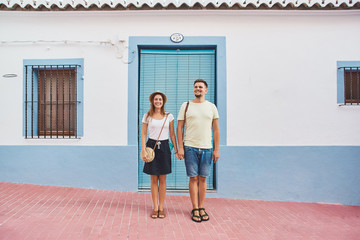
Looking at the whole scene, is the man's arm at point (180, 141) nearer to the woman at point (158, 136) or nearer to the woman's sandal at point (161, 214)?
the woman at point (158, 136)

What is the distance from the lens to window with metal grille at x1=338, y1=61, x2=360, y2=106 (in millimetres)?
5227

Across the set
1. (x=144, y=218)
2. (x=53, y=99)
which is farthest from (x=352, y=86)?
(x=53, y=99)

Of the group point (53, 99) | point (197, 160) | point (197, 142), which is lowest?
point (197, 160)

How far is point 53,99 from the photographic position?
5555 mm

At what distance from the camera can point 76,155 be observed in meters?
5.29

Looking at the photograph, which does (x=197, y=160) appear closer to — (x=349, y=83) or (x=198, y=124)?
(x=198, y=124)

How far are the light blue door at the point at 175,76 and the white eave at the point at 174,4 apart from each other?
80 cm

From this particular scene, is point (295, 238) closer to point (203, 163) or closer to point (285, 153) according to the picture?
point (203, 163)

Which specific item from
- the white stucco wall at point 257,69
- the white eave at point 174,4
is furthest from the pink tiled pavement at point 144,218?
the white eave at point 174,4

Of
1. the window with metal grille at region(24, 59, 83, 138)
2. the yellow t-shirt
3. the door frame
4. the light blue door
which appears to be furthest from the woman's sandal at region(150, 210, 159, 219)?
the window with metal grille at region(24, 59, 83, 138)

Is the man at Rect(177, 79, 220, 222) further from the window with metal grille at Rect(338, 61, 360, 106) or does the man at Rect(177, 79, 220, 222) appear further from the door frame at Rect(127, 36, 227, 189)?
the window with metal grille at Rect(338, 61, 360, 106)

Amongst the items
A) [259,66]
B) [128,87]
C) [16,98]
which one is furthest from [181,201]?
[16,98]

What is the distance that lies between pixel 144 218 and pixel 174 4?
143 inches

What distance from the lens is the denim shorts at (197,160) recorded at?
3.92 metres
